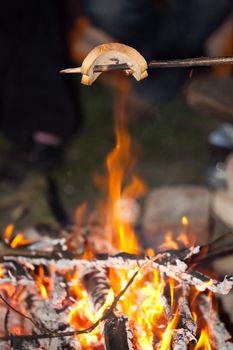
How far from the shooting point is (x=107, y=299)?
237 centimetres

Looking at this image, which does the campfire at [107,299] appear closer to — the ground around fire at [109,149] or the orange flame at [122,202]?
the orange flame at [122,202]

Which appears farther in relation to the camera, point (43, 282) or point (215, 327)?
point (43, 282)

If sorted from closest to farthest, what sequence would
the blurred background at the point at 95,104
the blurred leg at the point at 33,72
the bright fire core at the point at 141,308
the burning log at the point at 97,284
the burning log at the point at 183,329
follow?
the burning log at the point at 183,329
the bright fire core at the point at 141,308
the burning log at the point at 97,284
the blurred background at the point at 95,104
the blurred leg at the point at 33,72

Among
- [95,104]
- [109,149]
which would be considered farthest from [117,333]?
[95,104]

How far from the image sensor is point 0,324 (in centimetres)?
246

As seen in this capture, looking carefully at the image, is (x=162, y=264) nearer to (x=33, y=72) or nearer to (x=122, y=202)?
(x=122, y=202)

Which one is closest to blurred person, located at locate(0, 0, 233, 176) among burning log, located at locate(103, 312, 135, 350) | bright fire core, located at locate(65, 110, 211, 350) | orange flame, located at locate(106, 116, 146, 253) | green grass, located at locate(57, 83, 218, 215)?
green grass, located at locate(57, 83, 218, 215)

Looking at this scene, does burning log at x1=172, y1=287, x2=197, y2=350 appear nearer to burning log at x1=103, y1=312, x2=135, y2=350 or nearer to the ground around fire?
burning log at x1=103, y1=312, x2=135, y2=350

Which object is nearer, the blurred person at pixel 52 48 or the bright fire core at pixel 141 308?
the bright fire core at pixel 141 308

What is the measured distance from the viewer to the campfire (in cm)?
225

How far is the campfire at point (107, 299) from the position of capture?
2.25 meters

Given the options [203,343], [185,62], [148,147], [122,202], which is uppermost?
[148,147]

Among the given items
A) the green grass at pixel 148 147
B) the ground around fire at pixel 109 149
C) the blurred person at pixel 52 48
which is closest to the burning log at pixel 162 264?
the ground around fire at pixel 109 149

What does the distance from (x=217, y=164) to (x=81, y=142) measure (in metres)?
1.34
